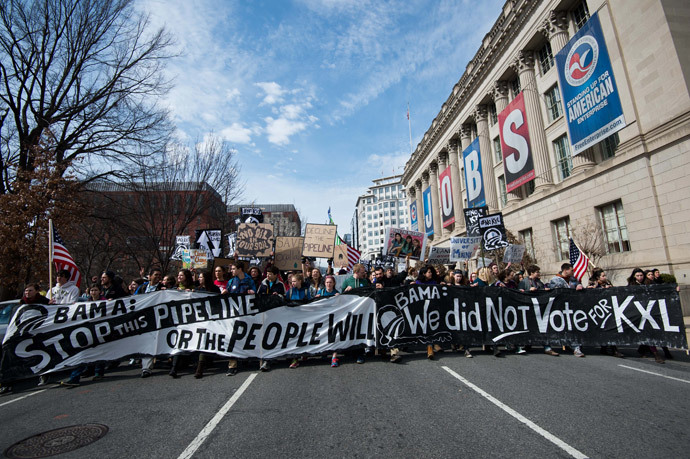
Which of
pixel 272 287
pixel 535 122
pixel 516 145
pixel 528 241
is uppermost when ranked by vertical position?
pixel 535 122

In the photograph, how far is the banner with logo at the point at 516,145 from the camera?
2352 centimetres

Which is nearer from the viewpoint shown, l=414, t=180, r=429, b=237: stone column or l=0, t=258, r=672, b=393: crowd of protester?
l=0, t=258, r=672, b=393: crowd of protester

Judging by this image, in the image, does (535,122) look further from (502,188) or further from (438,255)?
(438,255)

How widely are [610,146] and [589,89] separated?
3.55 m

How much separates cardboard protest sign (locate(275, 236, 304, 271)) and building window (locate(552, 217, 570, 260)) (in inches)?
649

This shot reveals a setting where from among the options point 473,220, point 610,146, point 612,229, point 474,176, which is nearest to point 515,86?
point 474,176

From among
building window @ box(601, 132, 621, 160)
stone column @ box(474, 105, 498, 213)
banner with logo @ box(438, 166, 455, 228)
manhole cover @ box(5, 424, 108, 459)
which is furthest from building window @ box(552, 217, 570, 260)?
manhole cover @ box(5, 424, 108, 459)

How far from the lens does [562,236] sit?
21.3 m

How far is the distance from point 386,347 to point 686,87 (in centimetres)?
1625

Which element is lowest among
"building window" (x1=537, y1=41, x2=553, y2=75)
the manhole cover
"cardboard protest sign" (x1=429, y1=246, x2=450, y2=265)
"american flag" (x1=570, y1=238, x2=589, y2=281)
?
the manhole cover

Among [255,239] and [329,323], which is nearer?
[329,323]

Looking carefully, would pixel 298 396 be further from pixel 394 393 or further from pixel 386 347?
pixel 386 347

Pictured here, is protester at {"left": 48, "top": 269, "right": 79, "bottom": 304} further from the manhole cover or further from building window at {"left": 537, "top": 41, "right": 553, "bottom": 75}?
building window at {"left": 537, "top": 41, "right": 553, "bottom": 75}

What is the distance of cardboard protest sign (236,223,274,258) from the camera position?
13055 mm
